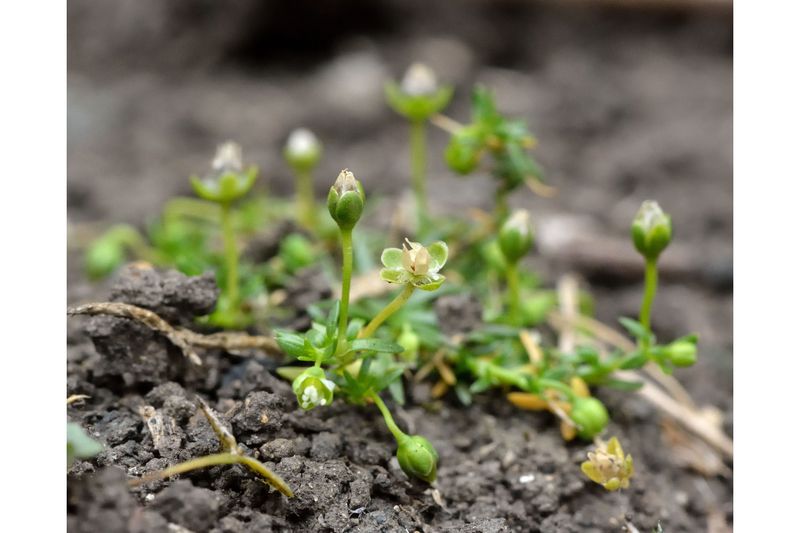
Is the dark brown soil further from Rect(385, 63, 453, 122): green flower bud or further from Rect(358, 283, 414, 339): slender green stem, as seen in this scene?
Rect(385, 63, 453, 122): green flower bud

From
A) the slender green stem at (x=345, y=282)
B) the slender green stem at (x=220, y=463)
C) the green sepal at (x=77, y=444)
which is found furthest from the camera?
the slender green stem at (x=345, y=282)

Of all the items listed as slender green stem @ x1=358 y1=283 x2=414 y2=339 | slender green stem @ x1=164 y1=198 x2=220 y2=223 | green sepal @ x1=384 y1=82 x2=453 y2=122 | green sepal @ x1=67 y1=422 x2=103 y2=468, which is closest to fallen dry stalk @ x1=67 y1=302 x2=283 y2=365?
slender green stem @ x1=358 y1=283 x2=414 y2=339

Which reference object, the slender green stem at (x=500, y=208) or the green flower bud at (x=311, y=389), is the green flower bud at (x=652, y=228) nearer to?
the slender green stem at (x=500, y=208)

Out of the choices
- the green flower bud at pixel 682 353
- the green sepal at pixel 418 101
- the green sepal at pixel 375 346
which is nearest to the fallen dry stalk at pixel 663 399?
the green flower bud at pixel 682 353

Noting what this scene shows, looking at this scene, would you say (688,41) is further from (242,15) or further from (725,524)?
(725,524)

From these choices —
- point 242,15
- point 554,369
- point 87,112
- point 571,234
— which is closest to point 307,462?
point 554,369

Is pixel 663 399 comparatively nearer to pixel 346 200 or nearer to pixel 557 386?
pixel 557 386
